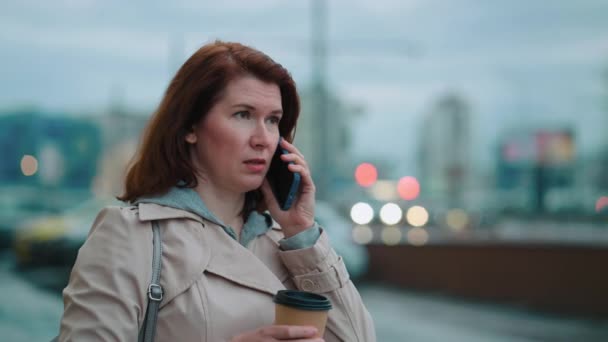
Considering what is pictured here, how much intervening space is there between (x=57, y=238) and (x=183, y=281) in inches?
410

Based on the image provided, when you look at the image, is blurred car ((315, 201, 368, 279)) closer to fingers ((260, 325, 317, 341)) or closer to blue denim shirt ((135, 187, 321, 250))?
blue denim shirt ((135, 187, 321, 250))

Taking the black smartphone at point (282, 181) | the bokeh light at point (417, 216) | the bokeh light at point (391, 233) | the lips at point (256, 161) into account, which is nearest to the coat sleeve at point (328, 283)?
the black smartphone at point (282, 181)

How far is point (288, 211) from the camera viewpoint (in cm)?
219

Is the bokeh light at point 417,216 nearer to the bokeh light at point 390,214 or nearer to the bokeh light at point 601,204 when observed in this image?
the bokeh light at point 390,214

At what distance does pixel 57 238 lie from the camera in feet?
38.1

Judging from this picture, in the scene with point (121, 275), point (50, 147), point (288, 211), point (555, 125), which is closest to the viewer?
point (121, 275)

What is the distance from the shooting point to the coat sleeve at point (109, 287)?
1748 millimetres

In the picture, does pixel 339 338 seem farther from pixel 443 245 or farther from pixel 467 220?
pixel 467 220

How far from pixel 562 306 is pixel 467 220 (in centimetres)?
1718

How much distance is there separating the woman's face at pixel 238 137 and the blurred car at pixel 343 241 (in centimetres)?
868

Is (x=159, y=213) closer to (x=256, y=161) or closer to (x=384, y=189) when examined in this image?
(x=256, y=161)

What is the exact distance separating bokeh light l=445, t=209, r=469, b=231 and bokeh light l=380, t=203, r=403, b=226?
74.1 inches

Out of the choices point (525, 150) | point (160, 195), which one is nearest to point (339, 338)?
point (160, 195)

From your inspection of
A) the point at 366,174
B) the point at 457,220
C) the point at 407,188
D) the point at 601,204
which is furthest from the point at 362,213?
the point at 601,204
